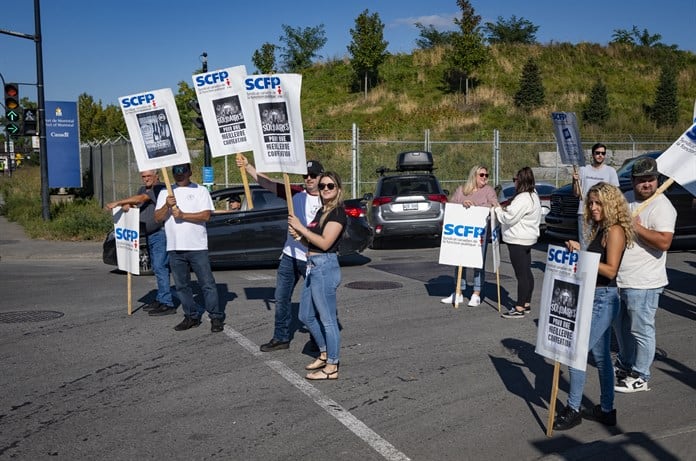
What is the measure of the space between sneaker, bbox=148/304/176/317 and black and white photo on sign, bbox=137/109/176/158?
2069mm

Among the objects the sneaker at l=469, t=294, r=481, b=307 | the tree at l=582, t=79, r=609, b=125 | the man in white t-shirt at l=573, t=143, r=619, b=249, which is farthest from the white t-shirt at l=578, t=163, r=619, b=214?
the tree at l=582, t=79, r=609, b=125

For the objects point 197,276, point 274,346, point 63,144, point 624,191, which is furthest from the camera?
point 63,144

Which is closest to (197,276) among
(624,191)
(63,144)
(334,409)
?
(334,409)

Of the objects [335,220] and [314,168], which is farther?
[314,168]

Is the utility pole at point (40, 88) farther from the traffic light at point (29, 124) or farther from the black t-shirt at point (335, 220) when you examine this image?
the black t-shirt at point (335, 220)

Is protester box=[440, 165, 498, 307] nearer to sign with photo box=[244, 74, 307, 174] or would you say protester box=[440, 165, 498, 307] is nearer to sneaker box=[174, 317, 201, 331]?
sneaker box=[174, 317, 201, 331]

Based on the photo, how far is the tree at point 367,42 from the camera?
140ft

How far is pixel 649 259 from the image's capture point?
18.9 ft

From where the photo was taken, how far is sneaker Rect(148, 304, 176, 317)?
356 inches

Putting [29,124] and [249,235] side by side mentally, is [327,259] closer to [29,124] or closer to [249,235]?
[249,235]

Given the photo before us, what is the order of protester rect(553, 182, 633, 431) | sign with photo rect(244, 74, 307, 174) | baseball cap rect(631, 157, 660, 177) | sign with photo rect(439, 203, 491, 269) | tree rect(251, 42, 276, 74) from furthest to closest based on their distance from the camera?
tree rect(251, 42, 276, 74) < sign with photo rect(439, 203, 491, 269) < sign with photo rect(244, 74, 307, 174) < baseball cap rect(631, 157, 660, 177) < protester rect(553, 182, 633, 431)

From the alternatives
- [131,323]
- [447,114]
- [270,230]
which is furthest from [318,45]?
[131,323]

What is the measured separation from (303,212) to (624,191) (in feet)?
26.5

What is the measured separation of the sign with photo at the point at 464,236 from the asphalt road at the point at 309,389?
648mm
